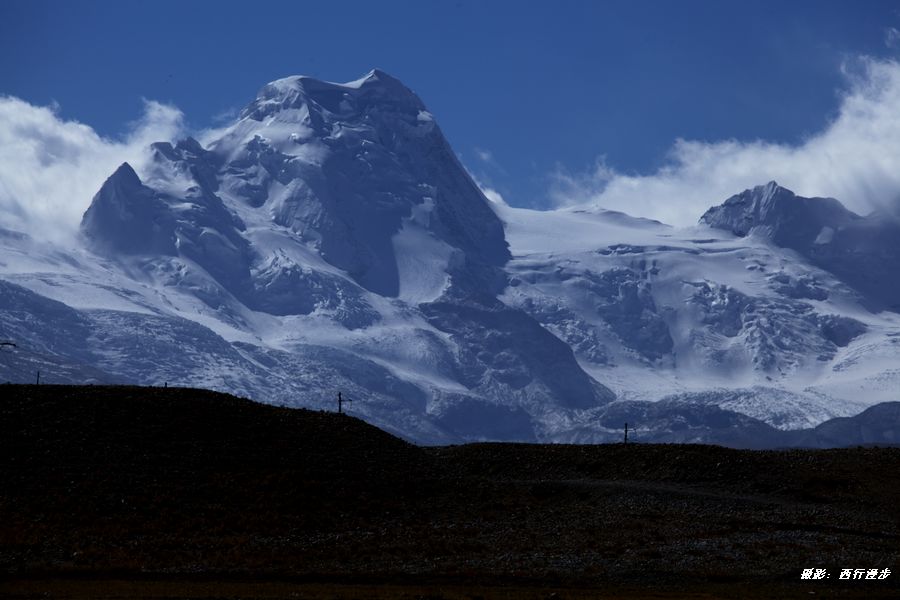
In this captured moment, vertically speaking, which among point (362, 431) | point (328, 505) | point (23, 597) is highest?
point (362, 431)

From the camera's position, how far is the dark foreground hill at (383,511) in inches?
2709

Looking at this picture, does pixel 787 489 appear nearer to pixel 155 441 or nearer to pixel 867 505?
pixel 867 505

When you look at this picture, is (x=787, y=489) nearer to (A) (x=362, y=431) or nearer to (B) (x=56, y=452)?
(A) (x=362, y=431)

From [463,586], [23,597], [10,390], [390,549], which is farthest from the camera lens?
[10,390]

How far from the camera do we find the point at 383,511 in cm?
8438

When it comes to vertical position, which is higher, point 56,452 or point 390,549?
point 56,452

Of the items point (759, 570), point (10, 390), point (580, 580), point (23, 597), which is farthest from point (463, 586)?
point (10, 390)

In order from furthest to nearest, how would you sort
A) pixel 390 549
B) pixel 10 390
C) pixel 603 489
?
1. pixel 10 390
2. pixel 603 489
3. pixel 390 549

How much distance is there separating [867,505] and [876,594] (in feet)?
86.0

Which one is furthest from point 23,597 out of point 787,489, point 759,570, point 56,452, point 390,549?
point 787,489

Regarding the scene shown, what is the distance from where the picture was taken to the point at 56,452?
87.6 meters

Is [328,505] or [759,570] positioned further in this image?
[328,505]

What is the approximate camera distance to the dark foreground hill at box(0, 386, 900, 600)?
68.8 metres

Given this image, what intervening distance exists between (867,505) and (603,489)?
17412mm
